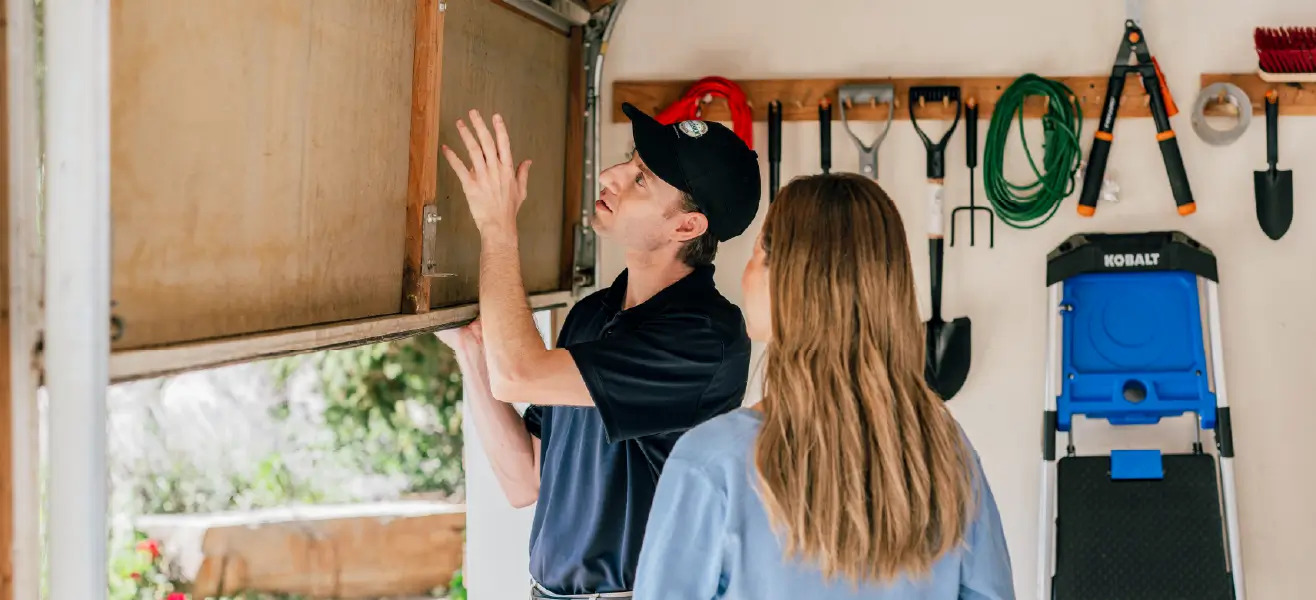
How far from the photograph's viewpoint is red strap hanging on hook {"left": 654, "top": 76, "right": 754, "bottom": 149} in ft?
10.3

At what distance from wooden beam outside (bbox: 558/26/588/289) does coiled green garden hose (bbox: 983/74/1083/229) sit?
1.04 meters

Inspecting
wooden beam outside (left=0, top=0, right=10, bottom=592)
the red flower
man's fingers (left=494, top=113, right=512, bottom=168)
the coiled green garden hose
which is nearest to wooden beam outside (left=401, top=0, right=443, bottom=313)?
man's fingers (left=494, top=113, right=512, bottom=168)

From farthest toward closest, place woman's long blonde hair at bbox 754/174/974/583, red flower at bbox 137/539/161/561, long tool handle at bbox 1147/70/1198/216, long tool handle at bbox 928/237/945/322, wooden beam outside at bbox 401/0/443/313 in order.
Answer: red flower at bbox 137/539/161/561, long tool handle at bbox 928/237/945/322, long tool handle at bbox 1147/70/1198/216, wooden beam outside at bbox 401/0/443/313, woman's long blonde hair at bbox 754/174/974/583

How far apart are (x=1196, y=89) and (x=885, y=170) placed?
82cm

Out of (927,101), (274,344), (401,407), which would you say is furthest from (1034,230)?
(401,407)

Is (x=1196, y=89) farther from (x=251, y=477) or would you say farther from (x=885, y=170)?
(x=251, y=477)

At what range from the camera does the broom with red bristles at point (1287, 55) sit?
3.05m

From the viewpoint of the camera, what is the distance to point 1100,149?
3094 millimetres

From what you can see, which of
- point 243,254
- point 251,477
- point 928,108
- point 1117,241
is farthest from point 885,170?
point 251,477

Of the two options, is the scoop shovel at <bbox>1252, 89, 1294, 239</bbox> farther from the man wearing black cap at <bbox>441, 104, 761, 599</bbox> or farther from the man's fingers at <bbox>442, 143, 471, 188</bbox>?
the man's fingers at <bbox>442, 143, 471, 188</bbox>

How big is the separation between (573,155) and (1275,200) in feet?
5.86

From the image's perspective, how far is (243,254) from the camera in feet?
5.24

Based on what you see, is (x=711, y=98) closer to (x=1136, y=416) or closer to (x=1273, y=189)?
(x=1136, y=416)

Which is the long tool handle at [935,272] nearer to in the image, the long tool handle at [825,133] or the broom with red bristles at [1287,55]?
the long tool handle at [825,133]
